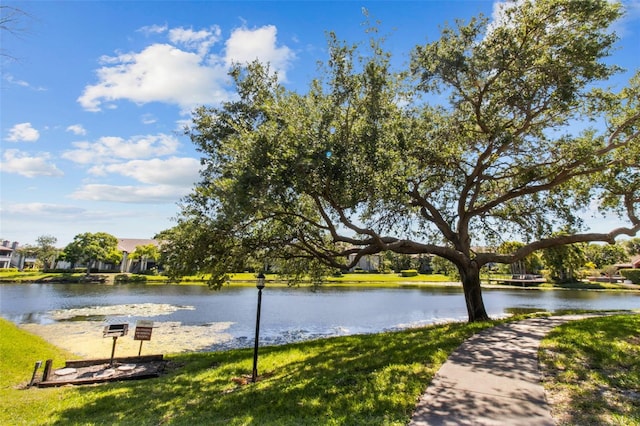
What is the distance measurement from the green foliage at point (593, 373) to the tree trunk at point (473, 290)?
3.98m

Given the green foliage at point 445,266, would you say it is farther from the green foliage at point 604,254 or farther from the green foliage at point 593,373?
the green foliage at point 604,254

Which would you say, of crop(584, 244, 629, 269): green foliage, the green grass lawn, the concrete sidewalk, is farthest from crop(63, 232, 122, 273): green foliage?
crop(584, 244, 629, 269): green foliage

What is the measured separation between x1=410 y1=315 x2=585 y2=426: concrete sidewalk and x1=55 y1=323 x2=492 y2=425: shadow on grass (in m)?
0.30

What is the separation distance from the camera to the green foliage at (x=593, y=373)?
5.28 meters

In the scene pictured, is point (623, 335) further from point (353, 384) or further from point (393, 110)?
point (393, 110)

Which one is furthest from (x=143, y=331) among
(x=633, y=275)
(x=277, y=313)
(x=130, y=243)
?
(x=130, y=243)

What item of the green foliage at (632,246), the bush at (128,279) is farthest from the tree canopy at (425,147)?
the green foliage at (632,246)

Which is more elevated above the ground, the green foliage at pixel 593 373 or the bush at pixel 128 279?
the green foliage at pixel 593 373

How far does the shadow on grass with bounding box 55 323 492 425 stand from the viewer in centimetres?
594

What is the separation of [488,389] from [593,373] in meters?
2.22

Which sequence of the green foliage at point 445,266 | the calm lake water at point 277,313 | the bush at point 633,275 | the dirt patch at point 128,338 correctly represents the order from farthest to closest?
the bush at point 633,275 → the calm lake water at point 277,313 → the green foliage at point 445,266 → the dirt patch at point 128,338

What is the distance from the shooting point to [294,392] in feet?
23.5

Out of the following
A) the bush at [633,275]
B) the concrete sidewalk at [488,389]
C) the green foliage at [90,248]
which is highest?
the green foliage at [90,248]

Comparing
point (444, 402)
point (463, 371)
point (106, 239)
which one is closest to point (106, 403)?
point (444, 402)
